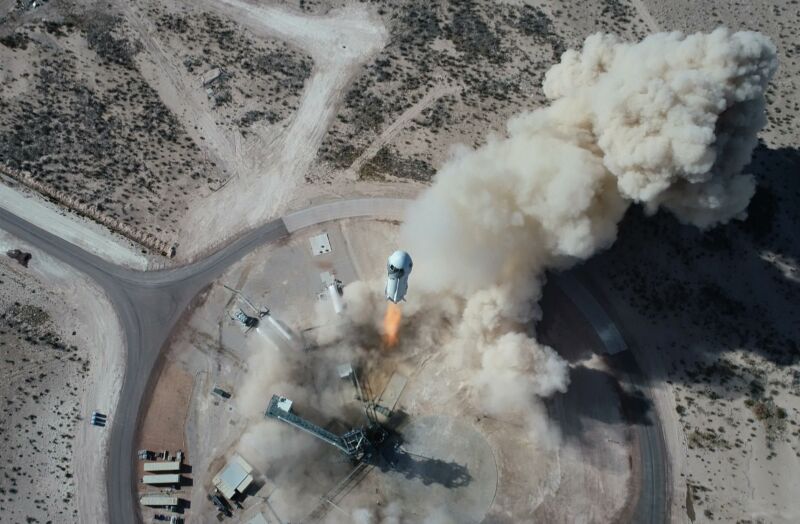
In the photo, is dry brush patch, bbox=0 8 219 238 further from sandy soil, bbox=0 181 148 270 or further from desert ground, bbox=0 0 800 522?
sandy soil, bbox=0 181 148 270

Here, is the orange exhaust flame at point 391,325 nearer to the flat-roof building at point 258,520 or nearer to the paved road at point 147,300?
the paved road at point 147,300

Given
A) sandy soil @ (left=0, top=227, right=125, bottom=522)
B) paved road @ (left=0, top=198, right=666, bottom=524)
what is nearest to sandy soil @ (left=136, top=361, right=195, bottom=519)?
paved road @ (left=0, top=198, right=666, bottom=524)

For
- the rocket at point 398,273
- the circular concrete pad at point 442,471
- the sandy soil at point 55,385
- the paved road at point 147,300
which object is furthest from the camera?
the paved road at point 147,300

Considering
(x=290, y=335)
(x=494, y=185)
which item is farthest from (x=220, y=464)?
(x=494, y=185)

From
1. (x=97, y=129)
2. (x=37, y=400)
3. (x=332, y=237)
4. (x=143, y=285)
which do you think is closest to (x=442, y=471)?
(x=332, y=237)

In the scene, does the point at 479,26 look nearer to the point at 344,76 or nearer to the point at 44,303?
the point at 344,76

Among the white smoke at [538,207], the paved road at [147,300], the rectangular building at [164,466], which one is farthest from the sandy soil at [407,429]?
the paved road at [147,300]
